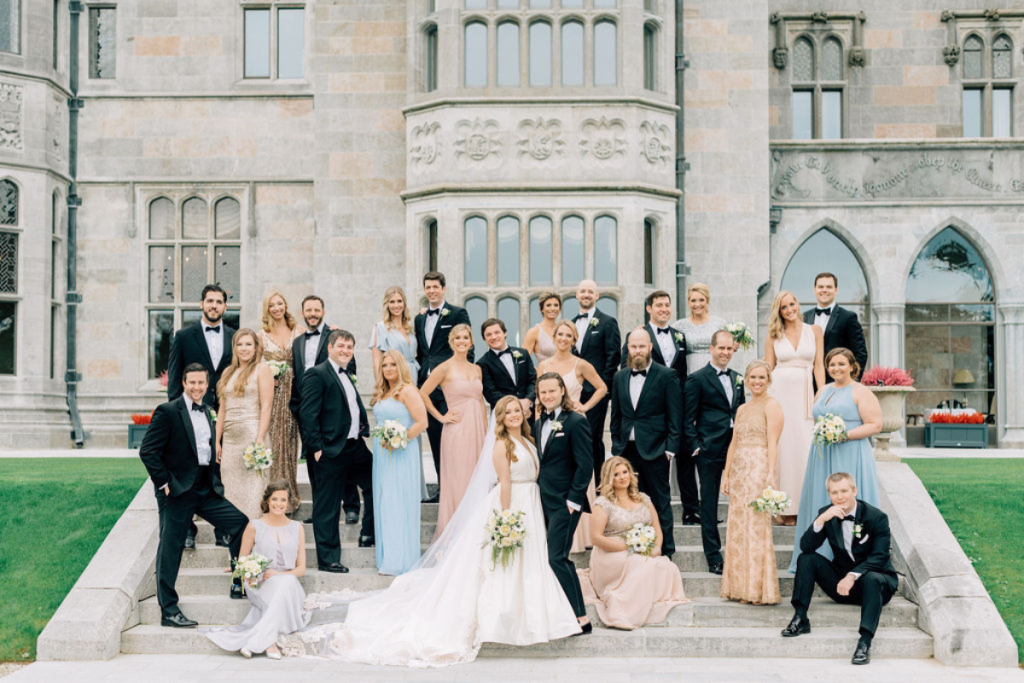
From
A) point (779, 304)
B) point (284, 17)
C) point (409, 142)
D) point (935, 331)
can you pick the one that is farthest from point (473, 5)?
point (935, 331)

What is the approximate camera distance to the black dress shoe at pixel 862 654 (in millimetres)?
8156

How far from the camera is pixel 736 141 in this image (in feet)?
56.1

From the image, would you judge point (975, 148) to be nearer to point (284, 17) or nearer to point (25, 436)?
point (284, 17)

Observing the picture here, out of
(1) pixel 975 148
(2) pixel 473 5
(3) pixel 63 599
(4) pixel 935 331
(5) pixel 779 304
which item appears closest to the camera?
(3) pixel 63 599

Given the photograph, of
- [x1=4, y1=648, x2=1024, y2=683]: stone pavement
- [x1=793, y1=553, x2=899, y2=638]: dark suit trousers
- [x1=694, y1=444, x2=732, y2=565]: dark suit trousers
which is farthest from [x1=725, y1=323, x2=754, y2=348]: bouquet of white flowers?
[x1=4, y1=648, x2=1024, y2=683]: stone pavement

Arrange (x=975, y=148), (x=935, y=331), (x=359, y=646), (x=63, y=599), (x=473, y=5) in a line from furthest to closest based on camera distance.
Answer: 1. (x=935, y=331)
2. (x=975, y=148)
3. (x=473, y=5)
4. (x=63, y=599)
5. (x=359, y=646)

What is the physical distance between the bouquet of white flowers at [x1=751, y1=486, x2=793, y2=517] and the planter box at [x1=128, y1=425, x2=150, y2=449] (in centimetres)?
1093

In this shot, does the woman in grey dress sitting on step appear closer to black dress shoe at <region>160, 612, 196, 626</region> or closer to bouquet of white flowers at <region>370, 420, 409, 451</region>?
black dress shoe at <region>160, 612, 196, 626</region>

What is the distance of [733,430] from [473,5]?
8.91m

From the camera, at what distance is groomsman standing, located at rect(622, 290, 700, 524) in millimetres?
10211

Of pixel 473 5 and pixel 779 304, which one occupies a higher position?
pixel 473 5

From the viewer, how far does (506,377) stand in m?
10.0

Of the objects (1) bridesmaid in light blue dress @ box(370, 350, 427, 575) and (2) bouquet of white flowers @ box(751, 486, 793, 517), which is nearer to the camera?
(2) bouquet of white flowers @ box(751, 486, 793, 517)

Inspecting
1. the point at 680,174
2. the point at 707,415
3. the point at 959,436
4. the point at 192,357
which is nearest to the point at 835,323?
the point at 707,415
